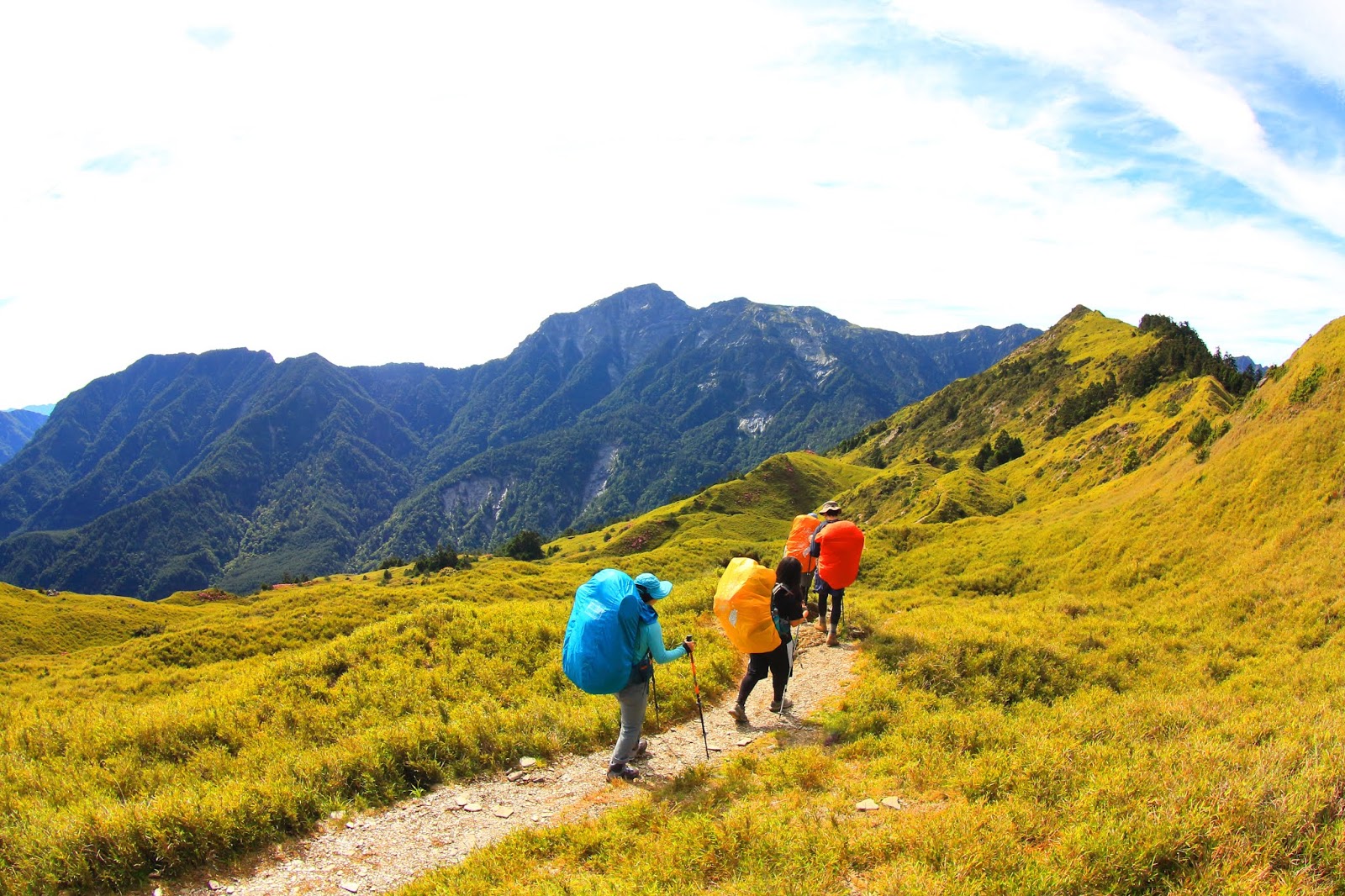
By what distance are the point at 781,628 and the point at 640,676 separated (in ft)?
9.78

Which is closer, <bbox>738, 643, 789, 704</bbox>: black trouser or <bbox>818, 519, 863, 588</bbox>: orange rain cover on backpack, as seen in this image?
<bbox>738, 643, 789, 704</bbox>: black trouser

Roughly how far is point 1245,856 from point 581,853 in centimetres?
657

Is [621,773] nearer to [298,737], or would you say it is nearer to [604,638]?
[604,638]

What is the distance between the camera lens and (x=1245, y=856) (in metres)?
5.40

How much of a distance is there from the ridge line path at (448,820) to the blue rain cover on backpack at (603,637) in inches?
73.1

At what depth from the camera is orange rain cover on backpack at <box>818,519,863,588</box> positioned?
570 inches

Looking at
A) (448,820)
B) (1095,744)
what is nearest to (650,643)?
(448,820)

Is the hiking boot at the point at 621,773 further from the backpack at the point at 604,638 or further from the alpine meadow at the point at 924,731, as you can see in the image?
the backpack at the point at 604,638

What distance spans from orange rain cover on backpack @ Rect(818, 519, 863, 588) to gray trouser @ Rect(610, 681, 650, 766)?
658cm

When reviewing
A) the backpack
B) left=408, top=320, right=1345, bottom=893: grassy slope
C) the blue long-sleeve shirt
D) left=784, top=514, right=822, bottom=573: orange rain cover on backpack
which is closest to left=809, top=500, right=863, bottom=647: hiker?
left=784, top=514, right=822, bottom=573: orange rain cover on backpack

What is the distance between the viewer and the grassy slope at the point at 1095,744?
5754mm

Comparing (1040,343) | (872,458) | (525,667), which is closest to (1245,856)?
(525,667)

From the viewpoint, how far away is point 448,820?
877 centimetres

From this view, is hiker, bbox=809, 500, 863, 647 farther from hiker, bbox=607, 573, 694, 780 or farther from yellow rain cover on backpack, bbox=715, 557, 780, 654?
hiker, bbox=607, 573, 694, 780
